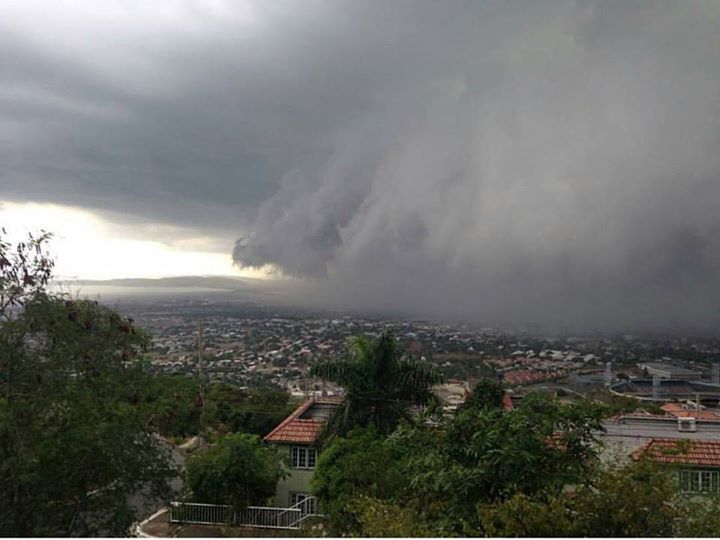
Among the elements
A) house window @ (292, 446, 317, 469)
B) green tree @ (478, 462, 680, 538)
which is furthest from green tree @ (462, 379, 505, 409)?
green tree @ (478, 462, 680, 538)

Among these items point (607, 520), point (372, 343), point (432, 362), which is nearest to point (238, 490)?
point (372, 343)

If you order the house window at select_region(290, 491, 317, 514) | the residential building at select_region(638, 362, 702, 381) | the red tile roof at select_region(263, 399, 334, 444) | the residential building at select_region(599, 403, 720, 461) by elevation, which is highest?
the residential building at select_region(638, 362, 702, 381)

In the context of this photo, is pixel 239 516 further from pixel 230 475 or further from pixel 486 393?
pixel 486 393

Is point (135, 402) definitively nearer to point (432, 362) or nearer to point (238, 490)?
point (238, 490)

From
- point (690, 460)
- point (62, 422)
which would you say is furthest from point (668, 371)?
point (62, 422)

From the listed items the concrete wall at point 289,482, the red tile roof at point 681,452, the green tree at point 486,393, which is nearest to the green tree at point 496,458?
the red tile roof at point 681,452

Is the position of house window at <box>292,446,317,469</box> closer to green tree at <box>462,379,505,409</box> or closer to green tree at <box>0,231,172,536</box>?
green tree at <box>462,379,505,409</box>
